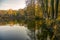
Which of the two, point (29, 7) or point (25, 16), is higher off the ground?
point (29, 7)

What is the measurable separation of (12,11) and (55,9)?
0.50 m

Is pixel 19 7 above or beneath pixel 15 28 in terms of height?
above

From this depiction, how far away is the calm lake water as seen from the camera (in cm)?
143

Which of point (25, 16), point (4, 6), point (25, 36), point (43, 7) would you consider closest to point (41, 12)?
point (43, 7)

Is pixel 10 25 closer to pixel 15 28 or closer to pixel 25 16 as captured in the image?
pixel 15 28

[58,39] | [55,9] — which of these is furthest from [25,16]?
[58,39]

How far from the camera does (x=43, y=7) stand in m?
1.42

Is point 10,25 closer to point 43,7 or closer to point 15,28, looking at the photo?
point 15,28

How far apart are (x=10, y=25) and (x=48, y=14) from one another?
46 cm

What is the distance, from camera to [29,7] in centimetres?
144

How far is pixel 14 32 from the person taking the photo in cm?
144

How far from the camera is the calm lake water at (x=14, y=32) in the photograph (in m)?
1.43

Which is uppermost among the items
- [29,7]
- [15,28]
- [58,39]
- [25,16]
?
[29,7]

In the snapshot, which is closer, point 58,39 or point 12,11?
point 58,39
